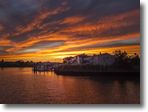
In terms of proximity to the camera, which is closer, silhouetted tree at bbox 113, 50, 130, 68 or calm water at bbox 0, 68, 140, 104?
calm water at bbox 0, 68, 140, 104

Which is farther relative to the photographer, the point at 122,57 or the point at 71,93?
the point at 122,57

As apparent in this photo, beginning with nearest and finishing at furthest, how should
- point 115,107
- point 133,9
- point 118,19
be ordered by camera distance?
point 115,107 < point 133,9 < point 118,19

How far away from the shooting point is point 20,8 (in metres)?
6.42

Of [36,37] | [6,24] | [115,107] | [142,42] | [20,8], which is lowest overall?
[115,107]

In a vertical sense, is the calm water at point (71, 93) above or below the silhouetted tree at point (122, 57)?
below

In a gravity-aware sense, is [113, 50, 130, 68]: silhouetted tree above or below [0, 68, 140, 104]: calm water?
above

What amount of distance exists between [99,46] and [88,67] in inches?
684

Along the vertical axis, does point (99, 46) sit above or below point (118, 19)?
below

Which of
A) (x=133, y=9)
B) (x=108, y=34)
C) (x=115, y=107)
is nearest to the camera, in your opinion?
(x=115, y=107)

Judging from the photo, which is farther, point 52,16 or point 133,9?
point 52,16

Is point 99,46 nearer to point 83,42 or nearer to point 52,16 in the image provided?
point 83,42

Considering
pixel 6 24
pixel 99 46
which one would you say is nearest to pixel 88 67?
pixel 99 46

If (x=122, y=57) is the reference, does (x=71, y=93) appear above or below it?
below

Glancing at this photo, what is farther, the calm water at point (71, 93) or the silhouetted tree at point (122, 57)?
the silhouetted tree at point (122, 57)
